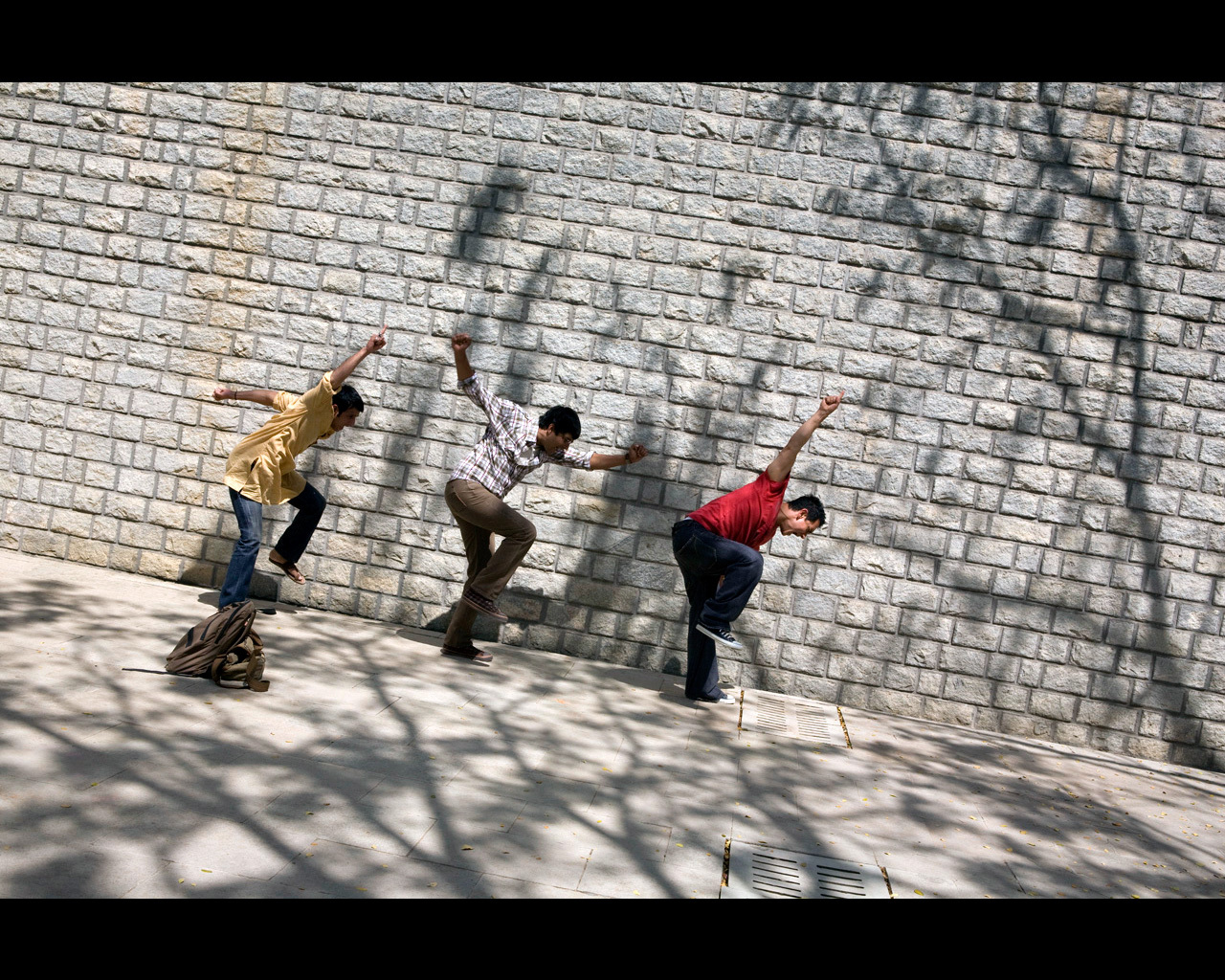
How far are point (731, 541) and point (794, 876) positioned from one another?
8.04 feet

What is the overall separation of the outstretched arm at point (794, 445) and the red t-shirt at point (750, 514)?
0.06m

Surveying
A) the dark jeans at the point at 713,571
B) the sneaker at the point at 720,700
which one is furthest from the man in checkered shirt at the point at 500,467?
the sneaker at the point at 720,700

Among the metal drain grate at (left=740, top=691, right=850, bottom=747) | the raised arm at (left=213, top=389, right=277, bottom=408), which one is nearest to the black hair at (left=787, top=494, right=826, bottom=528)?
the metal drain grate at (left=740, top=691, right=850, bottom=747)

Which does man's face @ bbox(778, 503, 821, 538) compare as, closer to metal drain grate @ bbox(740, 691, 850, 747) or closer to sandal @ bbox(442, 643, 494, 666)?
metal drain grate @ bbox(740, 691, 850, 747)

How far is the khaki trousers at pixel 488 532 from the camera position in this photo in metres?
6.21

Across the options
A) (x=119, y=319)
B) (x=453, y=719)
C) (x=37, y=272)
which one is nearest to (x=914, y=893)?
(x=453, y=719)

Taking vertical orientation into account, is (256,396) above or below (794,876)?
above

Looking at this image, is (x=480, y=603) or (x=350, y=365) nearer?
(x=350, y=365)

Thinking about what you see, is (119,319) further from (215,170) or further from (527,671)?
(527,671)

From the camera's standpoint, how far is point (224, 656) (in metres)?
5.05

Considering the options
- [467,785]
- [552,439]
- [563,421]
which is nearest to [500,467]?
[552,439]

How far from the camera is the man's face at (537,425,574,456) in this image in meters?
6.24

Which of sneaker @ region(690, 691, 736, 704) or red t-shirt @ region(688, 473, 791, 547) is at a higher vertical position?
red t-shirt @ region(688, 473, 791, 547)

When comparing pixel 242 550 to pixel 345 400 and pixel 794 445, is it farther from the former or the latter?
pixel 794 445
